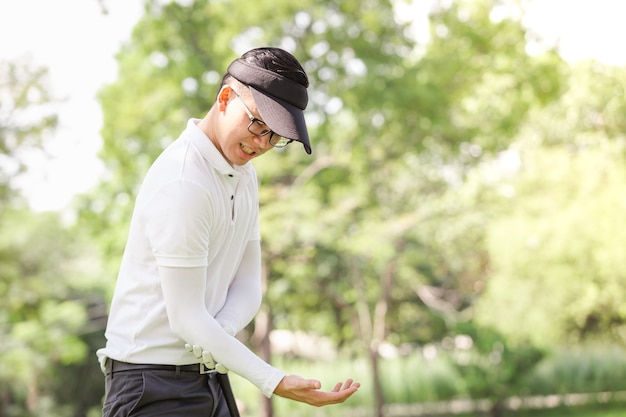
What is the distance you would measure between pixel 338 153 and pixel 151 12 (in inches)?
134

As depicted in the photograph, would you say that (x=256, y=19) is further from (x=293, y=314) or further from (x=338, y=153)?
(x=293, y=314)

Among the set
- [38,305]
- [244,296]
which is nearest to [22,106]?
[38,305]

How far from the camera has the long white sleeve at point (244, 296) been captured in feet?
5.70

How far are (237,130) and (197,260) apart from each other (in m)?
0.27

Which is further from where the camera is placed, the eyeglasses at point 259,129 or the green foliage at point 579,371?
the green foliage at point 579,371

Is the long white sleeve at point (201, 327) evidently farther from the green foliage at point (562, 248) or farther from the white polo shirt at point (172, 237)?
the green foliage at point (562, 248)

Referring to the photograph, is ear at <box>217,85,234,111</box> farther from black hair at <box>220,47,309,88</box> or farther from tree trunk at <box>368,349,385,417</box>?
tree trunk at <box>368,349,385,417</box>

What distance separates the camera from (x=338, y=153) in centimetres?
1277

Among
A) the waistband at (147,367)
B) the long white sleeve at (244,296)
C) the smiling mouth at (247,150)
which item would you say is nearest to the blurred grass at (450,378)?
the long white sleeve at (244,296)

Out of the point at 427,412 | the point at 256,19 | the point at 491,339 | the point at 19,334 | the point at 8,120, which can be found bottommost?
the point at 427,412

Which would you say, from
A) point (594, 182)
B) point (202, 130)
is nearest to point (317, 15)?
point (594, 182)

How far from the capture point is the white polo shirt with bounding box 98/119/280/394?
5.07 ft

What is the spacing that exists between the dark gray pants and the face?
1.45 ft

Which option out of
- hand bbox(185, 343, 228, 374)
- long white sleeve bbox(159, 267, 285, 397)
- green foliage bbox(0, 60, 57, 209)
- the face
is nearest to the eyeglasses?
the face
